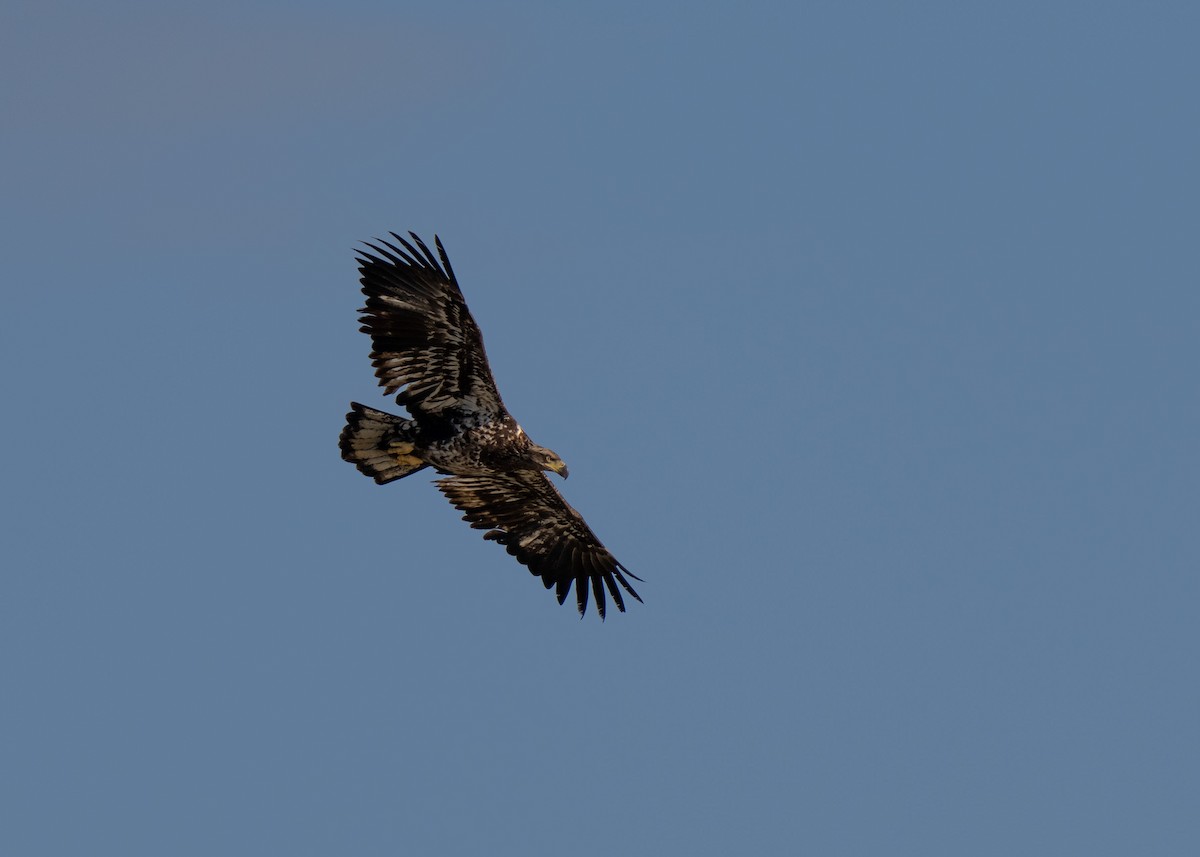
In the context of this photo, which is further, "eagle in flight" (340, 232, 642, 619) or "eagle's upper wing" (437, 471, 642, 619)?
"eagle's upper wing" (437, 471, 642, 619)

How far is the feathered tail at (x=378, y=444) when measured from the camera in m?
26.8

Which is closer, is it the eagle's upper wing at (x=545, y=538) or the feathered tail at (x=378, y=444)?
the feathered tail at (x=378, y=444)

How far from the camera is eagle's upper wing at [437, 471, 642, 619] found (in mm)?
27859

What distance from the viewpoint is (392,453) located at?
2694cm

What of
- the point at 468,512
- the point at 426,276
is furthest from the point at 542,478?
the point at 426,276

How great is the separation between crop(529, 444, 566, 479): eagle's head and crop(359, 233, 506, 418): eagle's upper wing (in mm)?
983

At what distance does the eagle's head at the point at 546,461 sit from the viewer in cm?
2686

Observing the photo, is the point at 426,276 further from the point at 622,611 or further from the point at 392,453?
the point at 622,611

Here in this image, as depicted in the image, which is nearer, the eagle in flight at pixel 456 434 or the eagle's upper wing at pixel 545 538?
the eagle in flight at pixel 456 434

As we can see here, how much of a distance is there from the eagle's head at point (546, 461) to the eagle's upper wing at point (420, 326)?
98 cm

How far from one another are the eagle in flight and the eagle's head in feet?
0.04

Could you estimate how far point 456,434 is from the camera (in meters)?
26.6

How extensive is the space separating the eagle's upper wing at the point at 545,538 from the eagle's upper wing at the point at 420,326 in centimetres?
199

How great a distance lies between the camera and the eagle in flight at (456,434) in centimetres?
2584
